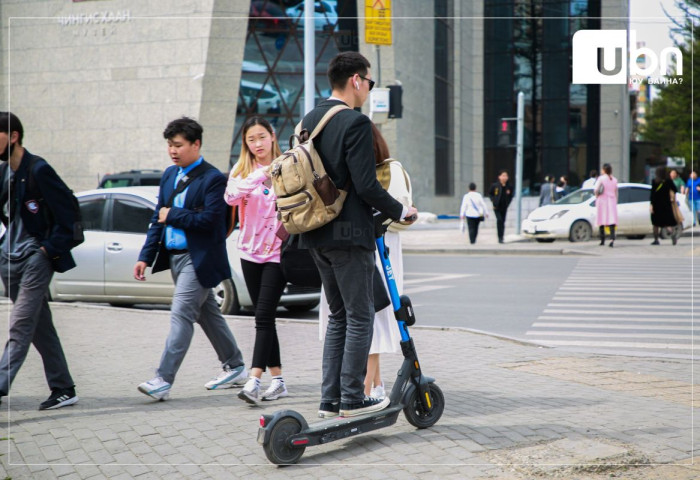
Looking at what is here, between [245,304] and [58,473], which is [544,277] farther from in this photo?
[58,473]

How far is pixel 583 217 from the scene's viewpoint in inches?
926

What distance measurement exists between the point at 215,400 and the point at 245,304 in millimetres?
4743

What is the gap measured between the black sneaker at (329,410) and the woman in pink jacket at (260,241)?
90 cm

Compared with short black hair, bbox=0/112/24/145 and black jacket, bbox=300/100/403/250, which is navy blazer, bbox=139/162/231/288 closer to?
short black hair, bbox=0/112/24/145

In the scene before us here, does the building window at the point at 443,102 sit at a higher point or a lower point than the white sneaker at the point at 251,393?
higher

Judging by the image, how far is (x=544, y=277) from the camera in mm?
15086

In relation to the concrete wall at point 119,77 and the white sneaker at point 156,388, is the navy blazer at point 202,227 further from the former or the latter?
the concrete wall at point 119,77

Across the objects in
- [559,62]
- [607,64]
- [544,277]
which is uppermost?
[559,62]

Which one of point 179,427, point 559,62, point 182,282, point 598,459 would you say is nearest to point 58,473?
point 179,427

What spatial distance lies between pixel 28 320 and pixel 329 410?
2.10m

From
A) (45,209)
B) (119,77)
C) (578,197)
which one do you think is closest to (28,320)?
(45,209)

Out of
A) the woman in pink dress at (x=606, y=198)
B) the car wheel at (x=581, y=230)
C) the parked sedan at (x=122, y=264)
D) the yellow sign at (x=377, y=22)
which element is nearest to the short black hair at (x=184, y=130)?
the parked sedan at (x=122, y=264)

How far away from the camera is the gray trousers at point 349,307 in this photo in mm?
4566

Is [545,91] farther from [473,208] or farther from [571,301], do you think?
[571,301]
